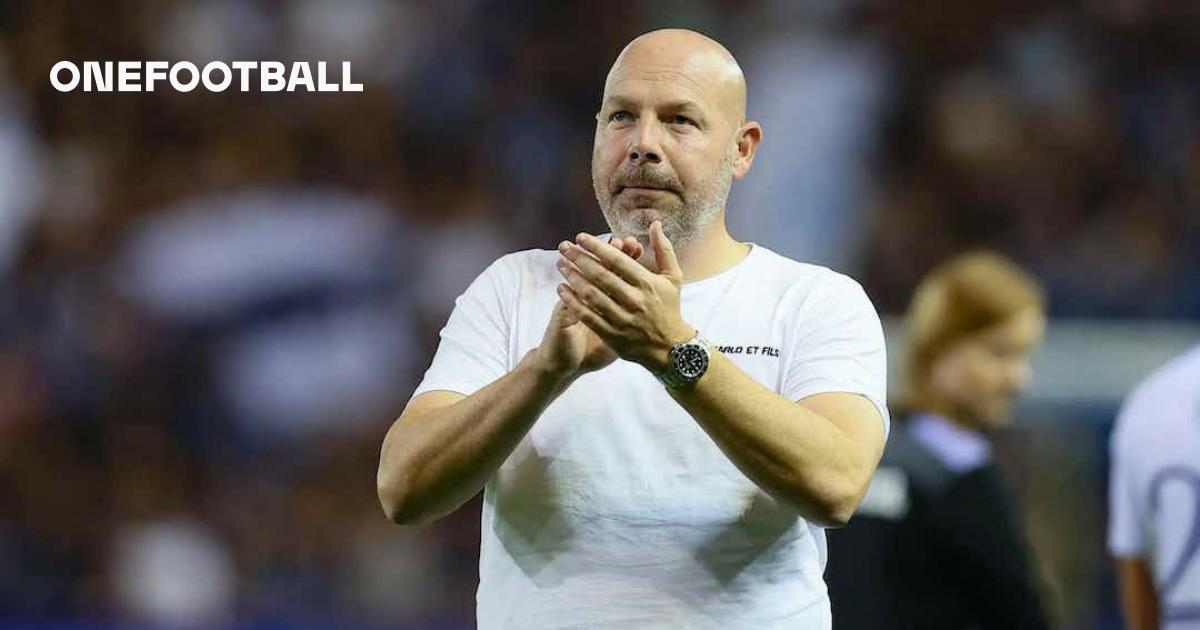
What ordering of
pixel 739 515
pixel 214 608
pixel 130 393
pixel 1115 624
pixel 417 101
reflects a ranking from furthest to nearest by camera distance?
pixel 417 101, pixel 130 393, pixel 214 608, pixel 1115 624, pixel 739 515

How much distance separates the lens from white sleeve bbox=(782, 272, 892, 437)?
2.90 metres

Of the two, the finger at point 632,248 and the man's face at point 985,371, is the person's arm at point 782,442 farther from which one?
the man's face at point 985,371

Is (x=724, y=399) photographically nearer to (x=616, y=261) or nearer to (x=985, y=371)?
(x=616, y=261)

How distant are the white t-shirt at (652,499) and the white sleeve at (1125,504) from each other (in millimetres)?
400

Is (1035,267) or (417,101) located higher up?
(417,101)

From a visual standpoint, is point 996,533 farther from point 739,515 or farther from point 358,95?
point 358,95

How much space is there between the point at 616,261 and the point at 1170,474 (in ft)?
3.25

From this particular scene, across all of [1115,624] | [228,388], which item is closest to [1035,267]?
[1115,624]

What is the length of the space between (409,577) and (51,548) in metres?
1.44

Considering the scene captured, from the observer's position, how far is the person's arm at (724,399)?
259 centimetres

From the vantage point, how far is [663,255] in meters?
2.68

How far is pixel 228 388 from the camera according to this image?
768 centimetres

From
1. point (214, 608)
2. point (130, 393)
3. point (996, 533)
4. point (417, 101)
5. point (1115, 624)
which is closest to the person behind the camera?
point (996, 533)

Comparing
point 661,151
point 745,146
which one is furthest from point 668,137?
point 745,146
